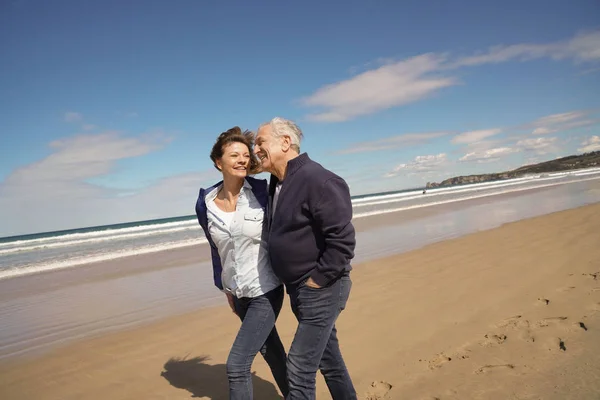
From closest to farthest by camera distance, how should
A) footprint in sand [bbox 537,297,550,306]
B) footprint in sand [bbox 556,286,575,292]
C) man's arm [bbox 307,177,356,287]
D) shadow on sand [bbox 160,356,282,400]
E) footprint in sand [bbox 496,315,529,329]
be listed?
man's arm [bbox 307,177,356,287] < shadow on sand [bbox 160,356,282,400] < footprint in sand [bbox 496,315,529,329] < footprint in sand [bbox 537,297,550,306] < footprint in sand [bbox 556,286,575,292]

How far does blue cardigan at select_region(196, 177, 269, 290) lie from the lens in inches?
104

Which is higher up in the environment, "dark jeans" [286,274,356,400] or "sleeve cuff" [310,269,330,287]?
"sleeve cuff" [310,269,330,287]

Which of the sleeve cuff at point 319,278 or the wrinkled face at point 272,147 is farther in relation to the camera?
the wrinkled face at point 272,147

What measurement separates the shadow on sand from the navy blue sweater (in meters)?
1.90

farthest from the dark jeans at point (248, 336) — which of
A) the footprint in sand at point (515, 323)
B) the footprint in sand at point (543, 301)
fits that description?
the footprint in sand at point (543, 301)

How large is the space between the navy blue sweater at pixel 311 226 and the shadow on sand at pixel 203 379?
190 cm

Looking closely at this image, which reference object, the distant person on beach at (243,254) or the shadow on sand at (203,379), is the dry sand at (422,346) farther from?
the distant person on beach at (243,254)

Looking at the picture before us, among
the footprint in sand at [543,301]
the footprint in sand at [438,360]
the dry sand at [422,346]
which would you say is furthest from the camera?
the footprint in sand at [543,301]

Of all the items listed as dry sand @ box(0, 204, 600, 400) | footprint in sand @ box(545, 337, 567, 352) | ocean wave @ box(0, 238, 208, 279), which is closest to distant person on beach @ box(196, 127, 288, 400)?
dry sand @ box(0, 204, 600, 400)

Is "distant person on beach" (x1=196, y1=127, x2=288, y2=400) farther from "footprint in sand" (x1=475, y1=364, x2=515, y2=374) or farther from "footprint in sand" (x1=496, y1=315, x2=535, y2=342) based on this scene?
"footprint in sand" (x1=496, y1=315, x2=535, y2=342)

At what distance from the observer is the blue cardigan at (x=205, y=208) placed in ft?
8.63

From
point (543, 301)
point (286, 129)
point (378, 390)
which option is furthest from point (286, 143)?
point (543, 301)

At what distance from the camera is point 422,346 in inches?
151

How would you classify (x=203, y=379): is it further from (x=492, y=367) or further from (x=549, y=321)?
(x=549, y=321)
